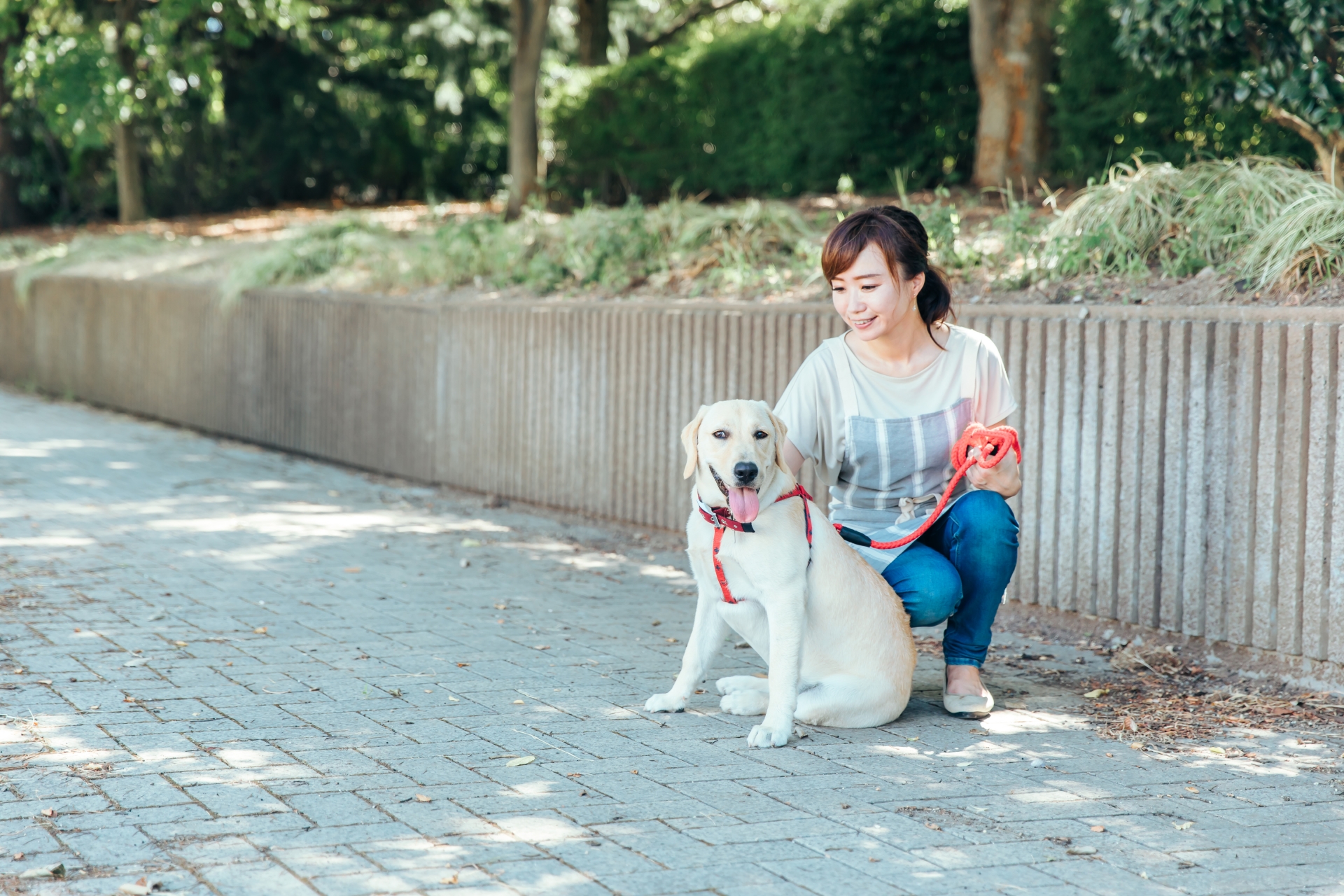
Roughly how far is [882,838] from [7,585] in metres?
4.99

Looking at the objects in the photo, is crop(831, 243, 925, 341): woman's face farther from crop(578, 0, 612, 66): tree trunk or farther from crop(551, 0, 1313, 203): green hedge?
crop(578, 0, 612, 66): tree trunk

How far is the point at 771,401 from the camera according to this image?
761 centimetres

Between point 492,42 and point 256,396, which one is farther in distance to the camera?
point 492,42

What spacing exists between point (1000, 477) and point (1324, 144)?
13.6ft

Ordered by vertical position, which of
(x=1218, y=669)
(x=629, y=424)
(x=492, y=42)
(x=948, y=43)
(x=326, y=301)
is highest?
(x=492, y=42)

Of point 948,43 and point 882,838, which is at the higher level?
point 948,43

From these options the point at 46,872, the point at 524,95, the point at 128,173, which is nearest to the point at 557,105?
the point at 524,95

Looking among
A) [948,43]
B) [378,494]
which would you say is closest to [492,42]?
[948,43]

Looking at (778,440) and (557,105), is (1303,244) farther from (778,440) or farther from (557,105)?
(557,105)

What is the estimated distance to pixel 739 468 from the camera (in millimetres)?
4074

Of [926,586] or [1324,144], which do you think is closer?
[926,586]

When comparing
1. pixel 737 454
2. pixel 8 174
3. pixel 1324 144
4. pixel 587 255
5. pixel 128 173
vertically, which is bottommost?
pixel 737 454

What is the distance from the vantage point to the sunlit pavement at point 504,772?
324 centimetres

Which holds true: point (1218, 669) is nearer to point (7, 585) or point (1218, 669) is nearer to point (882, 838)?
point (882, 838)
